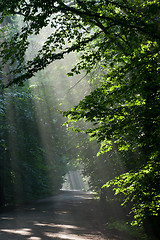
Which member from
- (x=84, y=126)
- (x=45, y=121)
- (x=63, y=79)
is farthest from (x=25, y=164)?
(x=63, y=79)

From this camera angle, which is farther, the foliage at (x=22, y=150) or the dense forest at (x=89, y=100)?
the foliage at (x=22, y=150)

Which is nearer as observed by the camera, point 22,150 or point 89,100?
point 89,100

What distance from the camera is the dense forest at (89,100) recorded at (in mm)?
5508

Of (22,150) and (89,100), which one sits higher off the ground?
(22,150)

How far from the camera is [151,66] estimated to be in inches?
221

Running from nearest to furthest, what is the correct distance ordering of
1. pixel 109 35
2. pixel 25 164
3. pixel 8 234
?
pixel 109 35 < pixel 8 234 < pixel 25 164

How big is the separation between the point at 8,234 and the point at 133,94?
25.3ft

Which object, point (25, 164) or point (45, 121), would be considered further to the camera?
point (45, 121)

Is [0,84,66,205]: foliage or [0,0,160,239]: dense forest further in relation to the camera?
[0,84,66,205]: foliage

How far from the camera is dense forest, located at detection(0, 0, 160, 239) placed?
5.51 metres

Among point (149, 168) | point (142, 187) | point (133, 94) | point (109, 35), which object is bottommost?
point (142, 187)

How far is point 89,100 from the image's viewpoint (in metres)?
5.40

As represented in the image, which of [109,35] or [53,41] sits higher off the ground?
[53,41]

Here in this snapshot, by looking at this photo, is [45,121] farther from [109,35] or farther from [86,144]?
[109,35]
